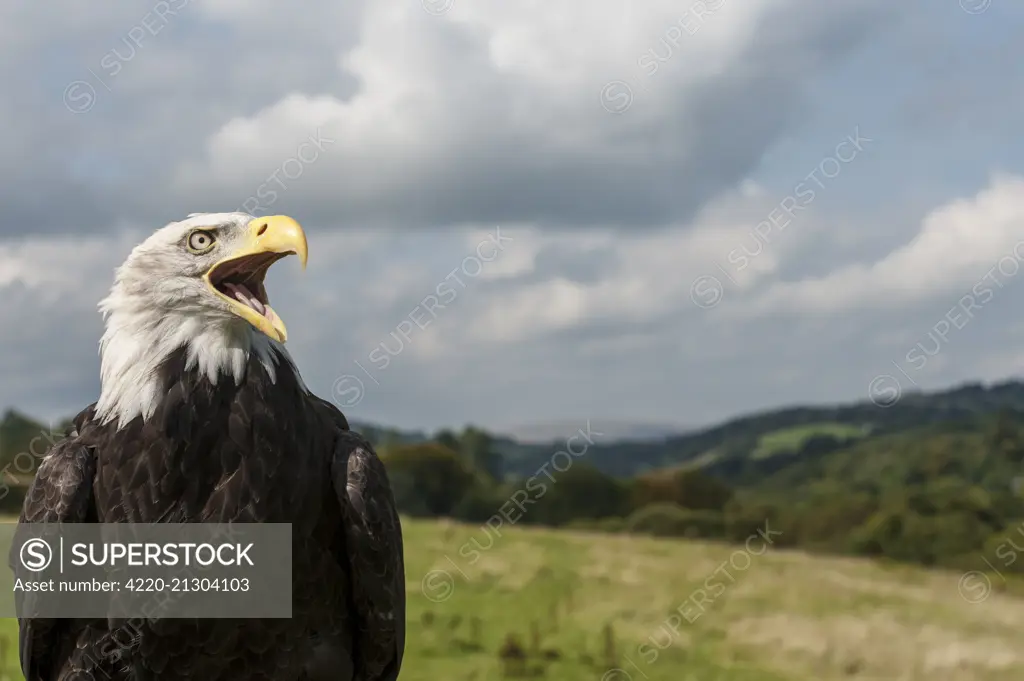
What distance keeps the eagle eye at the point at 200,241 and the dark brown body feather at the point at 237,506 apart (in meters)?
0.64

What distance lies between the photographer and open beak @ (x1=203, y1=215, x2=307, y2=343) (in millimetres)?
4719

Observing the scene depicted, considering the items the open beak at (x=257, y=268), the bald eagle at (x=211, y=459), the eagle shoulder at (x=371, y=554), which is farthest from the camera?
the eagle shoulder at (x=371, y=554)

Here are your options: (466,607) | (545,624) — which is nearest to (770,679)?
(545,624)

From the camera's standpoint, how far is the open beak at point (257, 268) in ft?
15.5

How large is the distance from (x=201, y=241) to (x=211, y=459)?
50.5 inches

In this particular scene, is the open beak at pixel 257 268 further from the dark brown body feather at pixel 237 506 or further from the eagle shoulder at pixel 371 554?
the eagle shoulder at pixel 371 554

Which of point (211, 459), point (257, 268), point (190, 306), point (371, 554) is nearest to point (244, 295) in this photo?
point (257, 268)

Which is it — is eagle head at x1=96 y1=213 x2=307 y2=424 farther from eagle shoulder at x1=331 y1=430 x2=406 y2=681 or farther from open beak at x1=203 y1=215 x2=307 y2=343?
eagle shoulder at x1=331 y1=430 x2=406 y2=681

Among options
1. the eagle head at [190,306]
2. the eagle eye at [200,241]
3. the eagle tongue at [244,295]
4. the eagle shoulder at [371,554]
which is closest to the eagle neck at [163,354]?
the eagle head at [190,306]

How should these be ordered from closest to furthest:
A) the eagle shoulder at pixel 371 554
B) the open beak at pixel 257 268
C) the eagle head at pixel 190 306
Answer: the open beak at pixel 257 268
the eagle head at pixel 190 306
the eagle shoulder at pixel 371 554

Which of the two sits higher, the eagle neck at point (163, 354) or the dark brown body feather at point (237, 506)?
the eagle neck at point (163, 354)

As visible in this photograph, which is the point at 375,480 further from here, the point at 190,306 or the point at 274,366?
the point at 190,306

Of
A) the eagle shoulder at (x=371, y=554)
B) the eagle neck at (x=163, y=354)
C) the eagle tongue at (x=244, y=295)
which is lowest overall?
the eagle shoulder at (x=371, y=554)

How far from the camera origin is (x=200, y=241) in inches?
198
